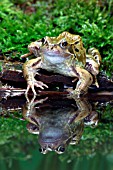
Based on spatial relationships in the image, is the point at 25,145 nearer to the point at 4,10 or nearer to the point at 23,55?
the point at 23,55

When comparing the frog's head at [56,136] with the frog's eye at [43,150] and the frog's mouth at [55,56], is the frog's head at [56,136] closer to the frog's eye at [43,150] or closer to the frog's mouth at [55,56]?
the frog's eye at [43,150]

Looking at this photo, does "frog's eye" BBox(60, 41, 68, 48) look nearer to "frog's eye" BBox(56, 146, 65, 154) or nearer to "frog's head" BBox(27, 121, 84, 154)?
"frog's head" BBox(27, 121, 84, 154)

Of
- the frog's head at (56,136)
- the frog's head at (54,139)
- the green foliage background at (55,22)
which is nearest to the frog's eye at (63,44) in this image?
the green foliage background at (55,22)

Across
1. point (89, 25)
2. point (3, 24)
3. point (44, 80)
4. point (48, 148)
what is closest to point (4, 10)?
point (3, 24)

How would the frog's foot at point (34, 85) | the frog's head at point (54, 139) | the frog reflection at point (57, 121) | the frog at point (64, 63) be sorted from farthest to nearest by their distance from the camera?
the frog's foot at point (34, 85)
the frog at point (64, 63)
the frog reflection at point (57, 121)
the frog's head at point (54, 139)

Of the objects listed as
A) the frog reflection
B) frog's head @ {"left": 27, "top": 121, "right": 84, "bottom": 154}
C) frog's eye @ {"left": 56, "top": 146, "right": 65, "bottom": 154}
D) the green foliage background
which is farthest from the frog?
frog's eye @ {"left": 56, "top": 146, "right": 65, "bottom": 154}

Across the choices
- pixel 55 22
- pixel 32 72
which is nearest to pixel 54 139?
pixel 32 72
